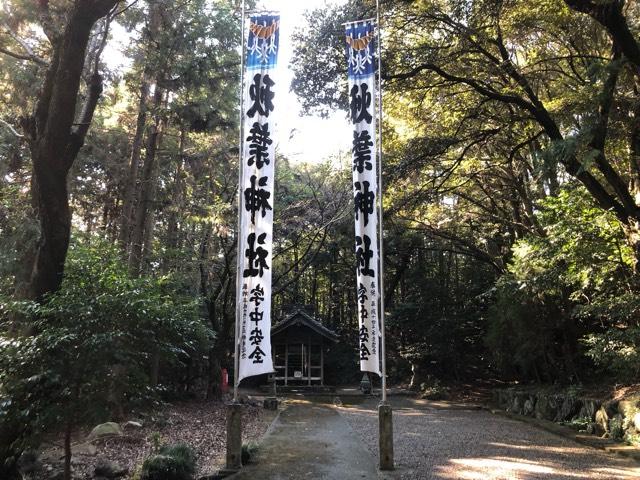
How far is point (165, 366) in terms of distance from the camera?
14.5 m

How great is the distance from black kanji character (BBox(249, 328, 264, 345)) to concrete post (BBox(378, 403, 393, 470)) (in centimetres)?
187

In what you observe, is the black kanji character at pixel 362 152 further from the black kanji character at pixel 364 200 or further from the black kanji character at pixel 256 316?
the black kanji character at pixel 256 316

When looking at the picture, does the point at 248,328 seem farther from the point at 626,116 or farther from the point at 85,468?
the point at 626,116

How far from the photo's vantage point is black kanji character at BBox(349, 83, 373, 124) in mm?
7086

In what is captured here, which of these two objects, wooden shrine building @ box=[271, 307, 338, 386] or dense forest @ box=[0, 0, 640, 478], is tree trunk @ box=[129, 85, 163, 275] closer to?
dense forest @ box=[0, 0, 640, 478]

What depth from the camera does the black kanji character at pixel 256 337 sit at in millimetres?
6387

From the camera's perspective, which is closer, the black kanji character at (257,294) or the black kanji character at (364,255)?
the black kanji character at (257,294)

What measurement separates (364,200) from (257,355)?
2.64 metres

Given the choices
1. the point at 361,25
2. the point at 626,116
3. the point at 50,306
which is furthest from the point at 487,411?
the point at 50,306

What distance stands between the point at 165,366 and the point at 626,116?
13.2 m

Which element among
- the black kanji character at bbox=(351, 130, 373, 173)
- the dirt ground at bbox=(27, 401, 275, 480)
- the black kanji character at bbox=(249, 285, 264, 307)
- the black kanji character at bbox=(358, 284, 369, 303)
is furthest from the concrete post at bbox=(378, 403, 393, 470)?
the black kanji character at bbox=(351, 130, 373, 173)

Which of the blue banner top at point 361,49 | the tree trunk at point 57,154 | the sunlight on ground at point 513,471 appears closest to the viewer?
the tree trunk at point 57,154

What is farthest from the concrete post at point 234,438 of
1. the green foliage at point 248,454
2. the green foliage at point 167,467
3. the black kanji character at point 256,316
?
the black kanji character at point 256,316

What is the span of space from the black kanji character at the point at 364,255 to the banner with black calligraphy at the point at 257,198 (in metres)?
1.26
